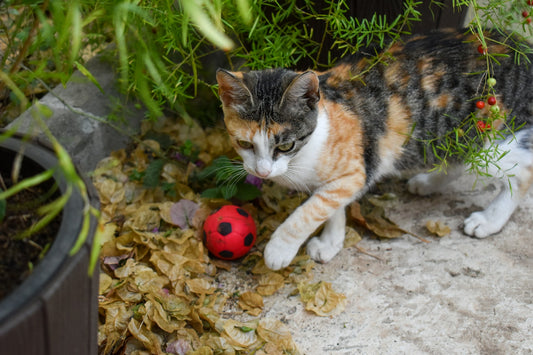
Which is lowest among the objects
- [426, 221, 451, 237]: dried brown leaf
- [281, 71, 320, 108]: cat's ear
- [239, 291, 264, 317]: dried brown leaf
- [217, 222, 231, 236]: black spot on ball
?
[426, 221, 451, 237]: dried brown leaf

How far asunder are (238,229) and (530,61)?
142 centimetres

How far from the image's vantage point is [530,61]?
2037mm

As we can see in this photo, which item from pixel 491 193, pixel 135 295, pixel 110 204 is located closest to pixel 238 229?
pixel 135 295

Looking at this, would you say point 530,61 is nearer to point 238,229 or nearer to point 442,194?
point 442,194

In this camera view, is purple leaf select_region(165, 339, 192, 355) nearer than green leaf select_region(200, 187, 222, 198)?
Yes

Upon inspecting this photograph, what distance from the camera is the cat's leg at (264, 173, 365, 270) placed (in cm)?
200

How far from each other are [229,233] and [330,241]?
1.60ft

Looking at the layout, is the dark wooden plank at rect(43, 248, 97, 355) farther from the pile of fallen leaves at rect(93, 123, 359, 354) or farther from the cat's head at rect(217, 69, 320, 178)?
the cat's head at rect(217, 69, 320, 178)

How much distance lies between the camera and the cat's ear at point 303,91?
1.68 m

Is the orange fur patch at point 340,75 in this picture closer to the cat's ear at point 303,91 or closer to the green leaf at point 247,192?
the cat's ear at point 303,91

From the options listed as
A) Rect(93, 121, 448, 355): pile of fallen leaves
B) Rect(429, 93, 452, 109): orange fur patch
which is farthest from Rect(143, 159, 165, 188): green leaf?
Rect(429, 93, 452, 109): orange fur patch

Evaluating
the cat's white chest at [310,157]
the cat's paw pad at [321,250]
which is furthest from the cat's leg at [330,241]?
the cat's white chest at [310,157]

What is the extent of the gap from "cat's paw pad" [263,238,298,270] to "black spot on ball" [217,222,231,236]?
19cm

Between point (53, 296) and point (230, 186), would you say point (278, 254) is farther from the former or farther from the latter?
point (53, 296)
